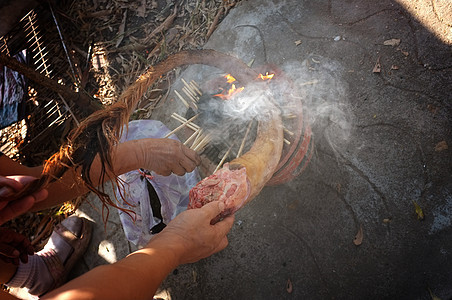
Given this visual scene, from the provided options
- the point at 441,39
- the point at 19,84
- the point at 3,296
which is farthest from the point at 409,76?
the point at 19,84

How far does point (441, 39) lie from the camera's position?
2613 mm

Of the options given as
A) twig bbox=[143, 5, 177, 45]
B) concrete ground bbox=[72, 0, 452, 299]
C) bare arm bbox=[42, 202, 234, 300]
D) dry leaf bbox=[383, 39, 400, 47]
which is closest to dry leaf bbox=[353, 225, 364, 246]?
concrete ground bbox=[72, 0, 452, 299]

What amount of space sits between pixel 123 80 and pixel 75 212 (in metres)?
1.92

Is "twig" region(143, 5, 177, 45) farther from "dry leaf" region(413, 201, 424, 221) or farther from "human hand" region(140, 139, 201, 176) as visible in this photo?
"dry leaf" region(413, 201, 424, 221)

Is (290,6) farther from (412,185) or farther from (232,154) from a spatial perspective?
(412,185)

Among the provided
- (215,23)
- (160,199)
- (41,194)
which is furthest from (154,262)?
(215,23)

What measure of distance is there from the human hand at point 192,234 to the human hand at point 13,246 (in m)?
1.39

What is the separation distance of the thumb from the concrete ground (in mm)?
1029

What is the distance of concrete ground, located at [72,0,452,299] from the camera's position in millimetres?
2314

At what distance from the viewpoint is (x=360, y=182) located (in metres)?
2.55

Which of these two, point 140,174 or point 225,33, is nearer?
point 140,174

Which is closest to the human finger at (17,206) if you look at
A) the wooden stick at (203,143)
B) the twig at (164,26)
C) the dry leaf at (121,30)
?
the wooden stick at (203,143)

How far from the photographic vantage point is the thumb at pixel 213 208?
5.97ft

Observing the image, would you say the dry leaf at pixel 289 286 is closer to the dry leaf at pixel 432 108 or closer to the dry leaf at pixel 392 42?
the dry leaf at pixel 432 108
